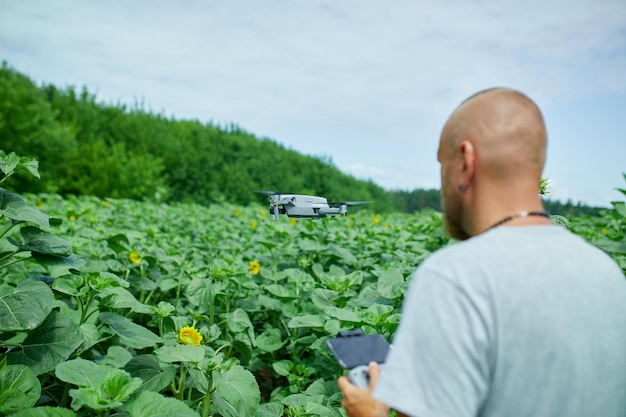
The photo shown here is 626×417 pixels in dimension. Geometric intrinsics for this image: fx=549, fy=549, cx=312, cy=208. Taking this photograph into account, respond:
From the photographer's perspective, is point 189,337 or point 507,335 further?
point 189,337

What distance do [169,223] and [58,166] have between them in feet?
36.9

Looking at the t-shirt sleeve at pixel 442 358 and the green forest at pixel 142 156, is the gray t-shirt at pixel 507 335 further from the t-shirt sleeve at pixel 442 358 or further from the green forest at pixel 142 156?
the green forest at pixel 142 156

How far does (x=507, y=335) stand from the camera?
88cm

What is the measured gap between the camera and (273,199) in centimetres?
140

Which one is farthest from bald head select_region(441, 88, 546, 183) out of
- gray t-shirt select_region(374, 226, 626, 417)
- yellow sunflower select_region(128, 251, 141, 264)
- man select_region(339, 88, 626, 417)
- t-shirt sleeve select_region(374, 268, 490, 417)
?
yellow sunflower select_region(128, 251, 141, 264)

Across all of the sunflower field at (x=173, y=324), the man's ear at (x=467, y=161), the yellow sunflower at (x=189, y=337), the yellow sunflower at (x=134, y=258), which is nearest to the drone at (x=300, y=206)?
the man's ear at (x=467, y=161)

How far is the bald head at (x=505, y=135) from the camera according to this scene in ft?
3.28

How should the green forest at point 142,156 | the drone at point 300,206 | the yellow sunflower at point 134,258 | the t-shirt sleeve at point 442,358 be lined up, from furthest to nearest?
the green forest at point 142,156 < the yellow sunflower at point 134,258 < the drone at point 300,206 < the t-shirt sleeve at point 442,358

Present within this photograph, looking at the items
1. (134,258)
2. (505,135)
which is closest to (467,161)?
(505,135)

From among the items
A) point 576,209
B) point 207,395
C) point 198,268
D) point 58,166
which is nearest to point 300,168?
point 58,166

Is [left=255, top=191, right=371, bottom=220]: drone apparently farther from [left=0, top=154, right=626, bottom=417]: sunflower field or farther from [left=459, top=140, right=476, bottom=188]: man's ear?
[left=0, top=154, right=626, bottom=417]: sunflower field

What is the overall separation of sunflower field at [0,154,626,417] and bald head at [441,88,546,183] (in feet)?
3.47

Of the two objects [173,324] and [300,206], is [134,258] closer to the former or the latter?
[173,324]

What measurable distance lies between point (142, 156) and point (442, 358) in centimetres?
1584
